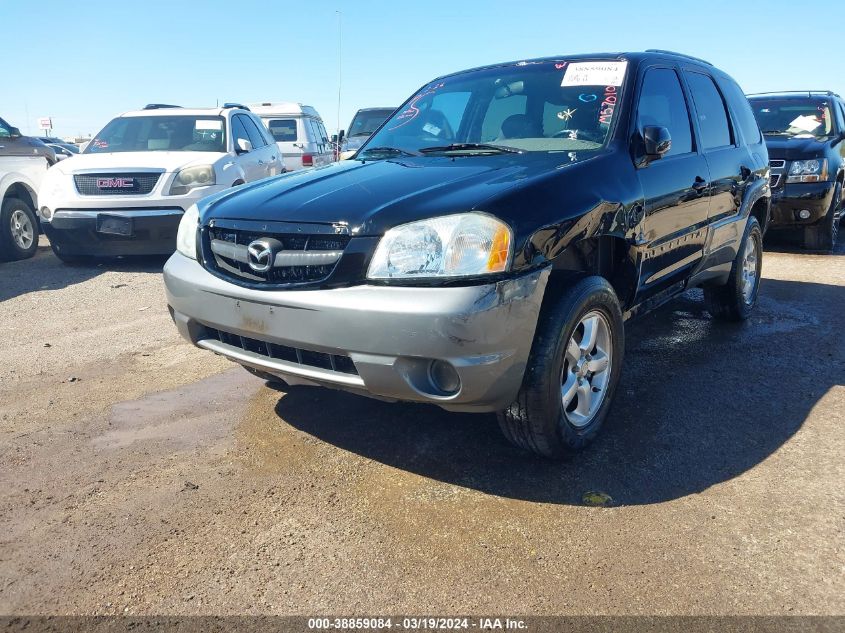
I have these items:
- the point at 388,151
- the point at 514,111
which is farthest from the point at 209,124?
the point at 514,111

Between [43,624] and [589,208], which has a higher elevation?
[589,208]

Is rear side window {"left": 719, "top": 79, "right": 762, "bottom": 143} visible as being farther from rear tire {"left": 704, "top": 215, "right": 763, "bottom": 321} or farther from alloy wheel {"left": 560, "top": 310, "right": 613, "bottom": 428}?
alloy wheel {"left": 560, "top": 310, "right": 613, "bottom": 428}

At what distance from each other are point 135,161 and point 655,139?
6185 mm

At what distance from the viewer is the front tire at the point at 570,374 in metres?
2.61

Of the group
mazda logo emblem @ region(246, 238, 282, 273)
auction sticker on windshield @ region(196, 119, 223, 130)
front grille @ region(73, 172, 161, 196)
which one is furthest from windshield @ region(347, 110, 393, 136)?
mazda logo emblem @ region(246, 238, 282, 273)

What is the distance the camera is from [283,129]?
14.9m

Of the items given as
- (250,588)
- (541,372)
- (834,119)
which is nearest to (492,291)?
(541,372)

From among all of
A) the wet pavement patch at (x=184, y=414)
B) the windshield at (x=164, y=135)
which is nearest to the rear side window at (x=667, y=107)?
the wet pavement patch at (x=184, y=414)

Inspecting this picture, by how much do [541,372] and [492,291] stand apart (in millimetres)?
412

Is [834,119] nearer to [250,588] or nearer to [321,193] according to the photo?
[321,193]

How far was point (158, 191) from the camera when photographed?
24.1ft

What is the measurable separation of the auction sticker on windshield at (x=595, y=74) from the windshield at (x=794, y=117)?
609cm

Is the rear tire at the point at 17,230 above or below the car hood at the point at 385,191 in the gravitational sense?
below

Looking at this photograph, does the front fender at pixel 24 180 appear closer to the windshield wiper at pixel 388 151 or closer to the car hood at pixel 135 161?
the car hood at pixel 135 161
